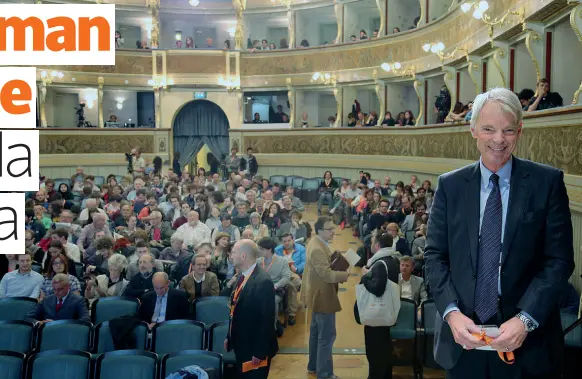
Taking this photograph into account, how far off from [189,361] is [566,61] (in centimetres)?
785

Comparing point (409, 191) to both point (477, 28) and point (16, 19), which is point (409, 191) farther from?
point (16, 19)

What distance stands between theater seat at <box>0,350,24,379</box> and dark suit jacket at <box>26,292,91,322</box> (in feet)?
4.36

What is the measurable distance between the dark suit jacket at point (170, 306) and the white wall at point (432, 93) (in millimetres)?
12862

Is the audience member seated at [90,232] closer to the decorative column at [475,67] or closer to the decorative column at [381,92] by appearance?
the decorative column at [475,67]

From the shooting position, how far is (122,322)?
5.77 meters

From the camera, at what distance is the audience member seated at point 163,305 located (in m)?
6.26

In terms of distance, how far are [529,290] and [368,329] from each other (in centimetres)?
389

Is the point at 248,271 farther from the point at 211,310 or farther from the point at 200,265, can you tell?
the point at 200,265

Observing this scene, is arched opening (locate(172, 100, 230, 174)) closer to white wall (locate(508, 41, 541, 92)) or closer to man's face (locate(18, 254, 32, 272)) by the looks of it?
white wall (locate(508, 41, 541, 92))

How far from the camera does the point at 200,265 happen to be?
6.95 m

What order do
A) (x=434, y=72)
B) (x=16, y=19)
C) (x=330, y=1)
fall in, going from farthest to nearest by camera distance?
(x=330, y=1), (x=434, y=72), (x=16, y=19)

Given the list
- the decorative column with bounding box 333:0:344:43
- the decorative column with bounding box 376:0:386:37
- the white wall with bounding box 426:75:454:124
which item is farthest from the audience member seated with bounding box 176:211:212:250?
the decorative column with bounding box 333:0:344:43

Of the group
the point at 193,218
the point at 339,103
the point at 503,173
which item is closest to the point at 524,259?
the point at 503,173

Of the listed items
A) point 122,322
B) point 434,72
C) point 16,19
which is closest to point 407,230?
point 122,322
